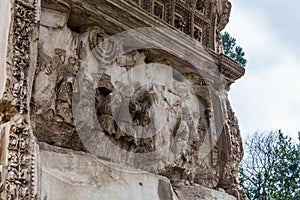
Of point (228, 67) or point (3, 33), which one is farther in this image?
point (228, 67)

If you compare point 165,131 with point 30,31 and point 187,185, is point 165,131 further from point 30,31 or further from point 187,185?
point 30,31

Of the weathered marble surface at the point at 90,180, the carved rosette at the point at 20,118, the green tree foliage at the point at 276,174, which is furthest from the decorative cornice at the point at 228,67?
the green tree foliage at the point at 276,174

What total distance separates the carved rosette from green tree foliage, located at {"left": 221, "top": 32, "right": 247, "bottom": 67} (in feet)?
30.2

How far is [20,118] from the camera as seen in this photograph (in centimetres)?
267

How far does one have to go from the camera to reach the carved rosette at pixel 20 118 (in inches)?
99.3

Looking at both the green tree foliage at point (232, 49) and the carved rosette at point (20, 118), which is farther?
the green tree foliage at point (232, 49)

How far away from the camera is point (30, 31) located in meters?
2.82

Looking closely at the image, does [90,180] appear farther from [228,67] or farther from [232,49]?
[232,49]

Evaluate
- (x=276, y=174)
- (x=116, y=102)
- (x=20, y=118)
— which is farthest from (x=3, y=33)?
(x=276, y=174)

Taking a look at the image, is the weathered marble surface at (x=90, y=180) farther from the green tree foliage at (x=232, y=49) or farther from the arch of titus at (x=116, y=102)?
the green tree foliage at (x=232, y=49)

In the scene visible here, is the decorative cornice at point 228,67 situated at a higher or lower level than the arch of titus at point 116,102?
higher

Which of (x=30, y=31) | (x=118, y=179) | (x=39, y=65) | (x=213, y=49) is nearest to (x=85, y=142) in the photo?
(x=118, y=179)

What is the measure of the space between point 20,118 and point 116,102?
0.88m

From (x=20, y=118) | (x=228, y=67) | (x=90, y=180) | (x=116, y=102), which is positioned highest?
(x=228, y=67)
